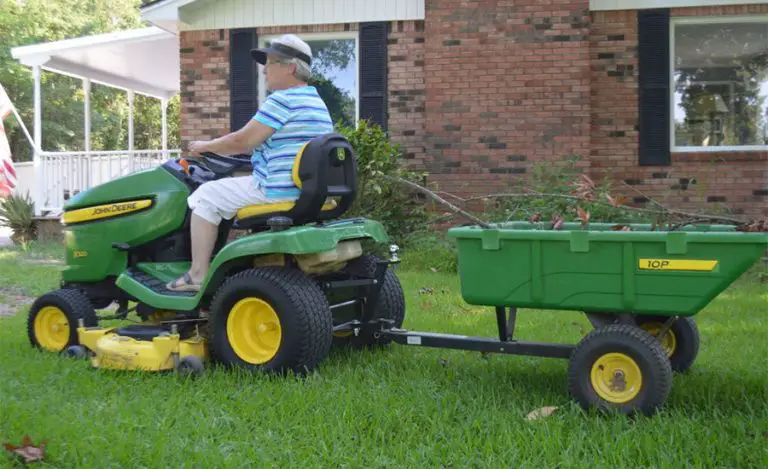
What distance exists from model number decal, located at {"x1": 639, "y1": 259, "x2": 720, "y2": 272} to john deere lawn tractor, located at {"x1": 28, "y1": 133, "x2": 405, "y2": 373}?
1.45 m

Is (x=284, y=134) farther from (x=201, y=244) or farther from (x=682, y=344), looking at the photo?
(x=682, y=344)

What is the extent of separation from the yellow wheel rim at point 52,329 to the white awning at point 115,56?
8.80 m

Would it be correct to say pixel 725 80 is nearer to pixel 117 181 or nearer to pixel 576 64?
pixel 576 64

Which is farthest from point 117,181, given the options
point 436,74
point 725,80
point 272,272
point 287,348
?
point 725,80

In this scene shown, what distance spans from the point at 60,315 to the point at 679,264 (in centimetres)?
347

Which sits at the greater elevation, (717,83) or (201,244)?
(717,83)

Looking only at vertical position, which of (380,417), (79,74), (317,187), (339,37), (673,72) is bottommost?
(380,417)

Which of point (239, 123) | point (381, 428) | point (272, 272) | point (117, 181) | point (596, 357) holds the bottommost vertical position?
point (381, 428)

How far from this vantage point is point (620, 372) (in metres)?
3.46

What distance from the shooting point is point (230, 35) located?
11.2 meters

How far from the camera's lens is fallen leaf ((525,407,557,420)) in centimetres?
338

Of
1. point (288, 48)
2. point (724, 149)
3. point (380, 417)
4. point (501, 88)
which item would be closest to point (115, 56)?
point (501, 88)

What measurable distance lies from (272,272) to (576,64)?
22.9 ft

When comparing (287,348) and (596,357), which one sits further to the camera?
(287,348)
